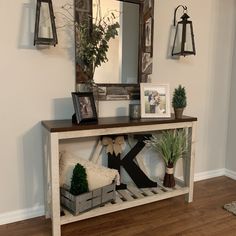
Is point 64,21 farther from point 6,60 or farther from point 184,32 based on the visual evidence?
point 184,32

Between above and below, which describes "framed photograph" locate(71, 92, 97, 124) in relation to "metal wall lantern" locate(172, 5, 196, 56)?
below

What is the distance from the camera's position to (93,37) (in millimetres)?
2045

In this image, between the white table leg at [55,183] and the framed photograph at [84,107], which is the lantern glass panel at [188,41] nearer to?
the framed photograph at [84,107]

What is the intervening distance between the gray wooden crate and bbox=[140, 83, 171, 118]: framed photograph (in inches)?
26.4

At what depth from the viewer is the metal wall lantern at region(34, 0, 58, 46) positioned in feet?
5.97

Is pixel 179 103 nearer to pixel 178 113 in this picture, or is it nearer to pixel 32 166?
pixel 178 113

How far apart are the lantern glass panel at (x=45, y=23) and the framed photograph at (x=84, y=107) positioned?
45 cm

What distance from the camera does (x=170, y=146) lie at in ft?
7.55

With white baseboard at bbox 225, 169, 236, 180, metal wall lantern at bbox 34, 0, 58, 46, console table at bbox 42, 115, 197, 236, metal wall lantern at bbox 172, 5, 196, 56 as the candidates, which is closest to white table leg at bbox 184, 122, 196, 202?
console table at bbox 42, 115, 197, 236

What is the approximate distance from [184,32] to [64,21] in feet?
3.53

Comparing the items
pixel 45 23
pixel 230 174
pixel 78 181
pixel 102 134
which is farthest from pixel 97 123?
pixel 230 174

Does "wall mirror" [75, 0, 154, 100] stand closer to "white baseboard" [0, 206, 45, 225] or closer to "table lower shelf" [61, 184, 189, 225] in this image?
"table lower shelf" [61, 184, 189, 225]

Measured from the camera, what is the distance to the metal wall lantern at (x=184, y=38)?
94.1 inches

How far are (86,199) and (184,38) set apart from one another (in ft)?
5.33
